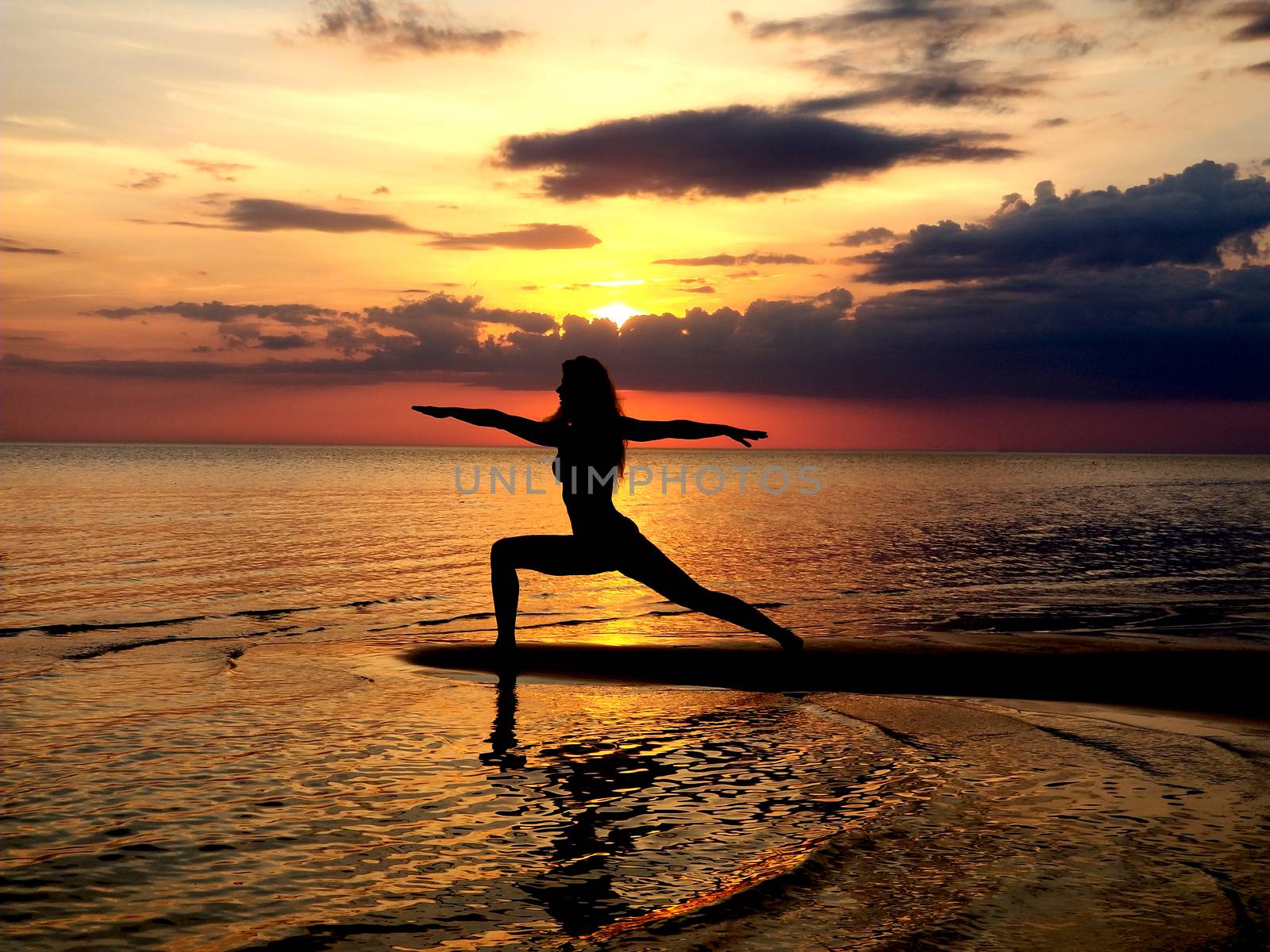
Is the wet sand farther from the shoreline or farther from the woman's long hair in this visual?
the woman's long hair

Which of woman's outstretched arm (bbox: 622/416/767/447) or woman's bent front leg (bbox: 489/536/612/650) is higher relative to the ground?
woman's outstretched arm (bbox: 622/416/767/447)

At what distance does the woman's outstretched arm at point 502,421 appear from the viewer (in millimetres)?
10711

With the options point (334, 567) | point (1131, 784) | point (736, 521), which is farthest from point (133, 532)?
point (1131, 784)

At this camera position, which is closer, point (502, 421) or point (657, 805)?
point (657, 805)

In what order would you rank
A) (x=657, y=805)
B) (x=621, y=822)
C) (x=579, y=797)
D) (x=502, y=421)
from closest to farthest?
1. (x=621, y=822)
2. (x=657, y=805)
3. (x=579, y=797)
4. (x=502, y=421)

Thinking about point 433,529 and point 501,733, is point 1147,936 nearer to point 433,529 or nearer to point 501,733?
point 501,733

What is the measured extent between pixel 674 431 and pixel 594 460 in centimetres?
86

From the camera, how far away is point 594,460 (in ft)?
35.8

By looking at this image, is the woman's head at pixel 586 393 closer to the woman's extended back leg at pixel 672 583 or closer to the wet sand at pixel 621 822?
the woman's extended back leg at pixel 672 583

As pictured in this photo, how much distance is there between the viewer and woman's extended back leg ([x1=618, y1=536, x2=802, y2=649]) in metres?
11.0

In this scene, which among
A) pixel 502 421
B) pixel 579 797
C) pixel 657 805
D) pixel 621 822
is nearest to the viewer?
pixel 621 822

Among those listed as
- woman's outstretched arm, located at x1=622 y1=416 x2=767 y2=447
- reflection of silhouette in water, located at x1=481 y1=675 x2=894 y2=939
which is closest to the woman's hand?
woman's outstretched arm, located at x1=622 y1=416 x2=767 y2=447

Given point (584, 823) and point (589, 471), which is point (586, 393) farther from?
point (584, 823)

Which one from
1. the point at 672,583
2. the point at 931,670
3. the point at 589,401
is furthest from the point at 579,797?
the point at 931,670
